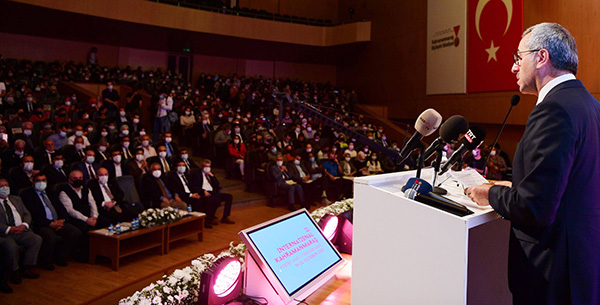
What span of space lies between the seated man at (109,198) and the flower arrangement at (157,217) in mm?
689

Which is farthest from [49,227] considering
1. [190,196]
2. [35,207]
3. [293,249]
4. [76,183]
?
[293,249]

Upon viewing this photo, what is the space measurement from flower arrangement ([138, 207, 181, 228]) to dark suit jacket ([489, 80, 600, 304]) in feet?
16.9

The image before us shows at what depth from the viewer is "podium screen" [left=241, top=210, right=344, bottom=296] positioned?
1748 mm

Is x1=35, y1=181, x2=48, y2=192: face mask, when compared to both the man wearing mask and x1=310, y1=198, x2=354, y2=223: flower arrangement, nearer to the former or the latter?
the man wearing mask

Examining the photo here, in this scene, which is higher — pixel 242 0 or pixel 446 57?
pixel 242 0

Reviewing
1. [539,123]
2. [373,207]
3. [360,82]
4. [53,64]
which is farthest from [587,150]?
[360,82]

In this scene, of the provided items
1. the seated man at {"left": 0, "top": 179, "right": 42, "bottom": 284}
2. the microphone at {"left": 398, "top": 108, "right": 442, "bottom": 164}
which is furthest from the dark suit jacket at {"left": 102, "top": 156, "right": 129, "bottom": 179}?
the microphone at {"left": 398, "top": 108, "right": 442, "bottom": 164}

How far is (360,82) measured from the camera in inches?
778

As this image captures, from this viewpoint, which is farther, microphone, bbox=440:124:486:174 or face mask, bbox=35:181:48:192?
face mask, bbox=35:181:48:192

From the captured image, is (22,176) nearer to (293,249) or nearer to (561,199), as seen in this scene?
(293,249)

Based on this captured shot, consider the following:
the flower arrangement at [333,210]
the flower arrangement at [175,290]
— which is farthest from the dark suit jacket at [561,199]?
the flower arrangement at [333,210]

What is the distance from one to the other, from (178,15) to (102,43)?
489 cm

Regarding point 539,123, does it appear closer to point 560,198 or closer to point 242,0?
point 560,198

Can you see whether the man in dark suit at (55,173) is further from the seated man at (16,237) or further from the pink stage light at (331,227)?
the pink stage light at (331,227)
